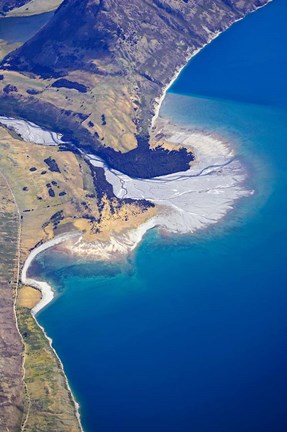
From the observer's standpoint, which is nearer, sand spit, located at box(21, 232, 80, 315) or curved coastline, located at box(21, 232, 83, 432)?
curved coastline, located at box(21, 232, 83, 432)

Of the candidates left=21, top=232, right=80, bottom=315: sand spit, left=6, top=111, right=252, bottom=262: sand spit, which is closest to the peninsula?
left=6, top=111, right=252, bottom=262: sand spit

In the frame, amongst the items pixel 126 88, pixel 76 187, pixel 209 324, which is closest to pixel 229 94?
pixel 126 88

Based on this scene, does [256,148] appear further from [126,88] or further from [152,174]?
[126,88]

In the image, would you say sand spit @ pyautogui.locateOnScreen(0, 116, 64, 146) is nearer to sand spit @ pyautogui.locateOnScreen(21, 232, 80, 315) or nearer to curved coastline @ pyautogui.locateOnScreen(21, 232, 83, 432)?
sand spit @ pyautogui.locateOnScreen(21, 232, 80, 315)

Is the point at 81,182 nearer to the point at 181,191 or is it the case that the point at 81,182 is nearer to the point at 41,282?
the point at 181,191

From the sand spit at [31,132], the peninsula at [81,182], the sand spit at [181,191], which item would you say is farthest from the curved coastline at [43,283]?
the sand spit at [31,132]

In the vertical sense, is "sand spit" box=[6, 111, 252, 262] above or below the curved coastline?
above

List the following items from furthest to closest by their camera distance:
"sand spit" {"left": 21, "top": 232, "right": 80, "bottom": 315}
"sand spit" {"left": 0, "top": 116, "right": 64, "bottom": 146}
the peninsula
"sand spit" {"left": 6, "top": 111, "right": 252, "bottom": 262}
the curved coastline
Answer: "sand spit" {"left": 0, "top": 116, "right": 64, "bottom": 146} < "sand spit" {"left": 6, "top": 111, "right": 252, "bottom": 262} < "sand spit" {"left": 21, "top": 232, "right": 80, "bottom": 315} < the curved coastline < the peninsula

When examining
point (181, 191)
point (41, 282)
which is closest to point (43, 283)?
point (41, 282)
